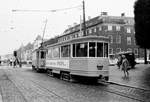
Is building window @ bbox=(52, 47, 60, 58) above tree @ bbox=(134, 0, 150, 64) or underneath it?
underneath

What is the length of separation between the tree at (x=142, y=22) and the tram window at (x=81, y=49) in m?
9.34

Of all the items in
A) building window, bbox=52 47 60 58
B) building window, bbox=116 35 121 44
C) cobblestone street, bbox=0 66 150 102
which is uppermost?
building window, bbox=116 35 121 44

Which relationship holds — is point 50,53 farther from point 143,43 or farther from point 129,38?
point 129,38

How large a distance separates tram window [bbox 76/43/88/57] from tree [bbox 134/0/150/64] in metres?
9.34

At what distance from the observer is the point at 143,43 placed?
26703 mm

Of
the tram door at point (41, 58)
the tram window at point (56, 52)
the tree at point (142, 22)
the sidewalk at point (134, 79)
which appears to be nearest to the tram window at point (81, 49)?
the sidewalk at point (134, 79)

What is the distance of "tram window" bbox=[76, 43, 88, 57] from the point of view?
16.6 metres

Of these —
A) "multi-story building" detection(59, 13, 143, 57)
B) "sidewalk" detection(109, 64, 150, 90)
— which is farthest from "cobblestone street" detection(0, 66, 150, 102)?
"multi-story building" detection(59, 13, 143, 57)

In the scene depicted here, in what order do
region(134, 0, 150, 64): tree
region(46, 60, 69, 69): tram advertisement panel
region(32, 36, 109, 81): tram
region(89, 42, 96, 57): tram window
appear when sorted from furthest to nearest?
region(134, 0, 150, 64): tree, region(46, 60, 69, 69): tram advertisement panel, region(89, 42, 96, 57): tram window, region(32, 36, 109, 81): tram

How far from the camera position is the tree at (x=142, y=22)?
79.2 ft

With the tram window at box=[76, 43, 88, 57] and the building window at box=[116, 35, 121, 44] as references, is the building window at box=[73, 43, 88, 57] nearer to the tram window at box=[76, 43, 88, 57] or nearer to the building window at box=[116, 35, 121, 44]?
the tram window at box=[76, 43, 88, 57]

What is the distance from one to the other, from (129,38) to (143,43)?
4575 centimetres

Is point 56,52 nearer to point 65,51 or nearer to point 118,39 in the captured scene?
point 65,51

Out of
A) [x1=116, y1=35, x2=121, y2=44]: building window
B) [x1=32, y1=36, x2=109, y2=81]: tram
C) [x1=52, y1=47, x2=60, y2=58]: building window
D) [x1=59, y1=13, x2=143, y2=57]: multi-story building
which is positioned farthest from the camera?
[x1=116, y1=35, x2=121, y2=44]: building window
